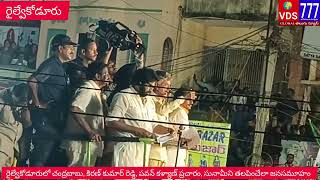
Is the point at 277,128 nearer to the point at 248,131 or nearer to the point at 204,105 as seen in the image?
the point at 248,131

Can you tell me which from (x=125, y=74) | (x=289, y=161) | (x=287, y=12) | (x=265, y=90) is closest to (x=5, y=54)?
(x=125, y=74)

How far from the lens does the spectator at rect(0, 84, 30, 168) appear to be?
4199mm

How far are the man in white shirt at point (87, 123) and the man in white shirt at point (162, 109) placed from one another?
15.8 inches

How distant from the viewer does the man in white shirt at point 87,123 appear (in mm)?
4121

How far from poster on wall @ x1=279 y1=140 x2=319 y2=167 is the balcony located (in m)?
0.96

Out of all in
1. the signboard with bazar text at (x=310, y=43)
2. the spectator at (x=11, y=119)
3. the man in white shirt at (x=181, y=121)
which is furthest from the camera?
the spectator at (x=11, y=119)

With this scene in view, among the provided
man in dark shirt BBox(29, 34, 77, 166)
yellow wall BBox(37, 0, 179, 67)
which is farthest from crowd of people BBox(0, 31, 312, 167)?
yellow wall BBox(37, 0, 179, 67)

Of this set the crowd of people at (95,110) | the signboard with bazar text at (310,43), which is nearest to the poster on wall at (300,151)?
the crowd of people at (95,110)

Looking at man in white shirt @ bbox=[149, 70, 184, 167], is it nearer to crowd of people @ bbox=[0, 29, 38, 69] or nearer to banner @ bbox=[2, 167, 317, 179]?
banner @ bbox=[2, 167, 317, 179]

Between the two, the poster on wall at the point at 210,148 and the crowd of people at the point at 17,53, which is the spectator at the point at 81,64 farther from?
the poster on wall at the point at 210,148

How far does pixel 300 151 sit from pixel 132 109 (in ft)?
4.31

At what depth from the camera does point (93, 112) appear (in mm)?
4133

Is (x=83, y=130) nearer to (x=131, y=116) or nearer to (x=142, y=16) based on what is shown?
(x=131, y=116)

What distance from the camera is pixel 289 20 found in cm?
400
